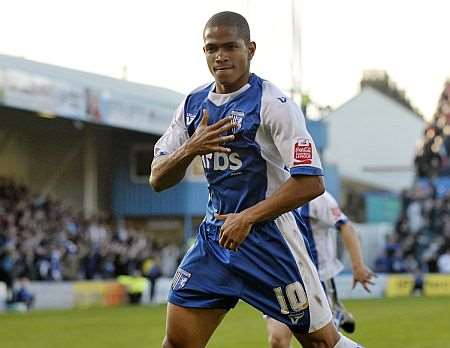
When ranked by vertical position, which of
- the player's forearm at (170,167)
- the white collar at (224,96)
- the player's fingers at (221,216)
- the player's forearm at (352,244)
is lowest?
the player's forearm at (352,244)

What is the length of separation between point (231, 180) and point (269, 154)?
237 mm

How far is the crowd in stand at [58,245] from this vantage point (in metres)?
28.0

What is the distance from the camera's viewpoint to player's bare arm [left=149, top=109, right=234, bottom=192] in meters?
5.80

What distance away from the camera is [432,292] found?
114 feet

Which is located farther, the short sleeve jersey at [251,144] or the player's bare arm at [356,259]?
the player's bare arm at [356,259]

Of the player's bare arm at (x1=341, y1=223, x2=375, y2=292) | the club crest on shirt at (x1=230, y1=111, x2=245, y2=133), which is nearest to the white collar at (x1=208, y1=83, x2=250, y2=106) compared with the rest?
the club crest on shirt at (x1=230, y1=111, x2=245, y2=133)

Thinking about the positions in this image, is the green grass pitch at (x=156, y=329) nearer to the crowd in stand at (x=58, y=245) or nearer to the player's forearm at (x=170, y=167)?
the crowd in stand at (x=58, y=245)

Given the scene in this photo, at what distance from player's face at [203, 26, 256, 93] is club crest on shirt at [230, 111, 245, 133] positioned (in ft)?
0.51

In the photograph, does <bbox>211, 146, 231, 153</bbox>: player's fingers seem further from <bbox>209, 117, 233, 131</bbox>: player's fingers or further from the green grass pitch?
the green grass pitch

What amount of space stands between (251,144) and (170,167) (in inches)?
16.7

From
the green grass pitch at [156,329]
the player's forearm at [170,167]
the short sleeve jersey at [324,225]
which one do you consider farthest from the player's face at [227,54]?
the green grass pitch at [156,329]

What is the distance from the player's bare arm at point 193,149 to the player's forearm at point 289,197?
333 millimetres

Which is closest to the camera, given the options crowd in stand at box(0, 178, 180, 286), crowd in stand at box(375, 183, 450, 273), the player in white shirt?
the player in white shirt

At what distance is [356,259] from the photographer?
948cm
